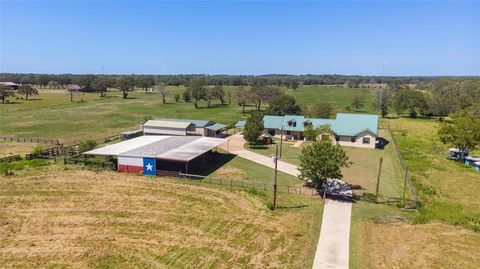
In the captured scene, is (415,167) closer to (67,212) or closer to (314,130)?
(314,130)

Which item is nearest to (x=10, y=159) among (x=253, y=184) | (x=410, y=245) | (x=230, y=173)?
(x=230, y=173)

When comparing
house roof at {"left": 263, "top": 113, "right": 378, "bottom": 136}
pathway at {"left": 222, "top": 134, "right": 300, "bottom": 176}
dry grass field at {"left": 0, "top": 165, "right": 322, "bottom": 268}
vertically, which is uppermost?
house roof at {"left": 263, "top": 113, "right": 378, "bottom": 136}

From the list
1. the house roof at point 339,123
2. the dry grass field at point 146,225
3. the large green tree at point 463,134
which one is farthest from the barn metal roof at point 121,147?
the large green tree at point 463,134

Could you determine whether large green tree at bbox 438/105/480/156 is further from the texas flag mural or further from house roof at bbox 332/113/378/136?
the texas flag mural

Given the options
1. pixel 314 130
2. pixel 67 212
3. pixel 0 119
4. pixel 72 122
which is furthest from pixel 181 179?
pixel 0 119

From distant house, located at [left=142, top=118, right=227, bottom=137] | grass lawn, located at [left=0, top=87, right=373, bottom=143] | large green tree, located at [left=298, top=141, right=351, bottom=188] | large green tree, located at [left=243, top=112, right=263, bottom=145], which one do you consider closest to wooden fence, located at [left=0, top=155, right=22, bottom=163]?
grass lawn, located at [left=0, top=87, right=373, bottom=143]

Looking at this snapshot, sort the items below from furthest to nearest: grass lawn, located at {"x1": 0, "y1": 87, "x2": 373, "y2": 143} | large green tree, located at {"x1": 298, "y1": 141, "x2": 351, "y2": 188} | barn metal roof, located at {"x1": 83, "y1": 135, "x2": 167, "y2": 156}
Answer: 1. grass lawn, located at {"x1": 0, "y1": 87, "x2": 373, "y2": 143}
2. barn metal roof, located at {"x1": 83, "y1": 135, "x2": 167, "y2": 156}
3. large green tree, located at {"x1": 298, "y1": 141, "x2": 351, "y2": 188}

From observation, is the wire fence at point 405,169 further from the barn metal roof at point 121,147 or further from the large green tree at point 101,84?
the large green tree at point 101,84
